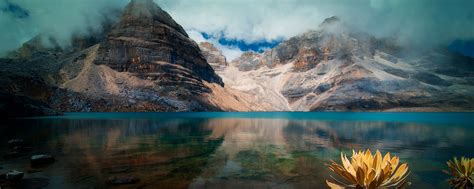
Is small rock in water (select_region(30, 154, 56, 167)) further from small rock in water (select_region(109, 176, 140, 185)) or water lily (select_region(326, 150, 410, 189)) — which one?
water lily (select_region(326, 150, 410, 189))

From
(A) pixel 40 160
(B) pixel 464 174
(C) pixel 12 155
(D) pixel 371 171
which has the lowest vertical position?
(C) pixel 12 155

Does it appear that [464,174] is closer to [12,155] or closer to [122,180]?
[122,180]

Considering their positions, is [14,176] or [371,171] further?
[14,176]

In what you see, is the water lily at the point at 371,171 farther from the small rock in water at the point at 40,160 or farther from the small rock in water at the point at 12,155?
the small rock in water at the point at 12,155

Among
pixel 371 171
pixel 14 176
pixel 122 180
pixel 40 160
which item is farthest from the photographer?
pixel 40 160

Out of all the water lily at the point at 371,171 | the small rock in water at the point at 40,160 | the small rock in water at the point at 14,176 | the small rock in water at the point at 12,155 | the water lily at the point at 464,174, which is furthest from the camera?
the small rock in water at the point at 12,155

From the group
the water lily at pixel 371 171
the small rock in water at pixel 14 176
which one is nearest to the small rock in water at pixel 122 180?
the small rock in water at pixel 14 176

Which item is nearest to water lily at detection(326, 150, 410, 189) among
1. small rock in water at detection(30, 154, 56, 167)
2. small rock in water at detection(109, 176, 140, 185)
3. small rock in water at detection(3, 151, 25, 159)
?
small rock in water at detection(109, 176, 140, 185)

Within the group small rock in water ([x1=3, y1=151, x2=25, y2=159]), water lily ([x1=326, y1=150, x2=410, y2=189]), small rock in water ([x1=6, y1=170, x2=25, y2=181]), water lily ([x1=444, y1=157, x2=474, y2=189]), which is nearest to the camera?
water lily ([x1=326, y1=150, x2=410, y2=189])

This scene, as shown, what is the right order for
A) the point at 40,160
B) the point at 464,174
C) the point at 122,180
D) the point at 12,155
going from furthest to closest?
the point at 12,155 → the point at 40,160 → the point at 122,180 → the point at 464,174

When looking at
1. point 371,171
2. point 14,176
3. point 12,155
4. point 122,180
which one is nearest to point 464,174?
point 371,171

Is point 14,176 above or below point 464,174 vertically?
below

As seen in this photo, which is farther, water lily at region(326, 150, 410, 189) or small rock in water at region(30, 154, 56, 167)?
small rock in water at region(30, 154, 56, 167)

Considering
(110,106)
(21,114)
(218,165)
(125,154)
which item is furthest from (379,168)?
(110,106)
